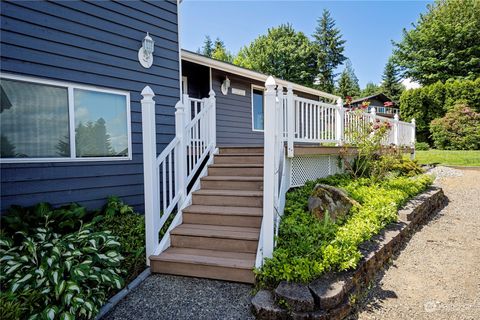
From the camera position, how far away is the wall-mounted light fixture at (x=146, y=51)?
15.9ft

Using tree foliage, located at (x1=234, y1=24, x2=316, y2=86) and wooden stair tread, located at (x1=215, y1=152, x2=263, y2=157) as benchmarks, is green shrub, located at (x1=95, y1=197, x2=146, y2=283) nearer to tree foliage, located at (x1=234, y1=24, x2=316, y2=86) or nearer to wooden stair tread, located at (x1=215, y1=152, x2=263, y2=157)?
wooden stair tread, located at (x1=215, y1=152, x2=263, y2=157)

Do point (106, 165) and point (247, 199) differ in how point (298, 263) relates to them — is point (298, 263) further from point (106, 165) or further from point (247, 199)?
point (106, 165)

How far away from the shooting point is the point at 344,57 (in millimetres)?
33781

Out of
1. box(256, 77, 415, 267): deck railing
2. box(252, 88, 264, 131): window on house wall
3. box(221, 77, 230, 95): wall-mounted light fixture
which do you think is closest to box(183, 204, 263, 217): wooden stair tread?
box(256, 77, 415, 267): deck railing

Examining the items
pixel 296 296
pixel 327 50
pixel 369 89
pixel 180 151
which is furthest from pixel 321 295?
pixel 369 89

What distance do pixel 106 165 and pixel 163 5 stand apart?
299cm

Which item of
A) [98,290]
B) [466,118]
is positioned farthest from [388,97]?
[98,290]

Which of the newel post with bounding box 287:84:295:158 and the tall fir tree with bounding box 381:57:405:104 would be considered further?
the tall fir tree with bounding box 381:57:405:104

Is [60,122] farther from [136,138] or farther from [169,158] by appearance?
[169,158]

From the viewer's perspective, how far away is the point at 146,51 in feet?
16.1

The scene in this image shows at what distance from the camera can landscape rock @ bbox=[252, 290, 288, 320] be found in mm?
2387

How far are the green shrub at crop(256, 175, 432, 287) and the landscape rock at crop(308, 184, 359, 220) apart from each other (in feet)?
0.32

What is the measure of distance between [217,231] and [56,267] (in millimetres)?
1704

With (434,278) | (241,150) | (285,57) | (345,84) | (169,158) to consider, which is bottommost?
(434,278)
